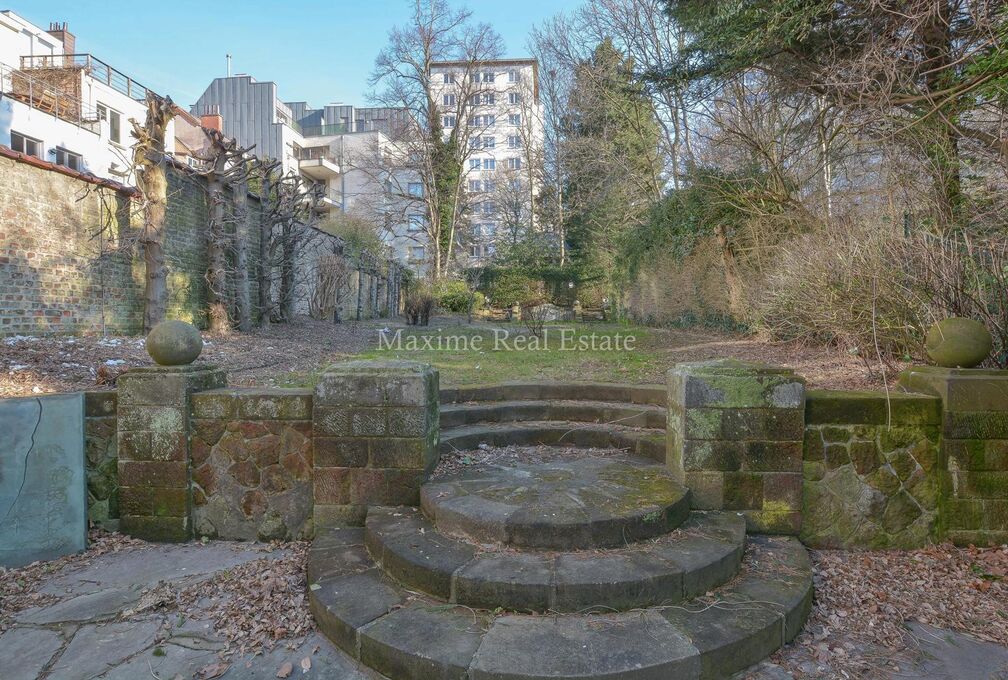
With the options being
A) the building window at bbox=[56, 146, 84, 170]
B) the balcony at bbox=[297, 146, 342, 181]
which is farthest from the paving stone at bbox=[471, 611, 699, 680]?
the balcony at bbox=[297, 146, 342, 181]

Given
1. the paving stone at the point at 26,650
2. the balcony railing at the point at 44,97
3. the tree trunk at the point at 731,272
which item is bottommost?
the paving stone at the point at 26,650

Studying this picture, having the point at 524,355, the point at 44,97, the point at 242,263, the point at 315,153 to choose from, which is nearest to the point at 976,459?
the point at 524,355

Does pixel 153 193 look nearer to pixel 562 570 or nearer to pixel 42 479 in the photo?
pixel 42 479

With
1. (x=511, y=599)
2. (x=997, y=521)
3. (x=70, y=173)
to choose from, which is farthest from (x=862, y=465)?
(x=70, y=173)

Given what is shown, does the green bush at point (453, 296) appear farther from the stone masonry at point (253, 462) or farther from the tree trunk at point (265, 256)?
the stone masonry at point (253, 462)

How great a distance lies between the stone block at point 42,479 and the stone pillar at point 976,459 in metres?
5.52

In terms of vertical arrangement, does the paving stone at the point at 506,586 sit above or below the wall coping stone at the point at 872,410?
below

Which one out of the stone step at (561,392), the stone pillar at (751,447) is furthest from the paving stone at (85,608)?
the stone pillar at (751,447)

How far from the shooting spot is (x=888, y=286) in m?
5.14

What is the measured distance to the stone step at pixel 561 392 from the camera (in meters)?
5.27

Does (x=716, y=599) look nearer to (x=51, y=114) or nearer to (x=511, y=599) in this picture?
(x=511, y=599)

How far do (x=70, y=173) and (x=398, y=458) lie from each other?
9035 millimetres

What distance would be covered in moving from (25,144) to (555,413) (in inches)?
730

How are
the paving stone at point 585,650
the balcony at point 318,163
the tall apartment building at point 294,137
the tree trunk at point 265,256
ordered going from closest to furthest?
the paving stone at point 585,650 < the tree trunk at point 265,256 < the tall apartment building at point 294,137 < the balcony at point 318,163
